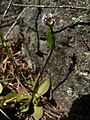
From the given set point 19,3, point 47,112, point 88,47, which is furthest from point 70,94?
point 19,3

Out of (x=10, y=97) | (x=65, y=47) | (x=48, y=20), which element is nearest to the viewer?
(x=48, y=20)

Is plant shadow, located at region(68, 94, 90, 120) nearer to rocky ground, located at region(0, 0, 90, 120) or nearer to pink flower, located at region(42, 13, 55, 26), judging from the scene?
rocky ground, located at region(0, 0, 90, 120)

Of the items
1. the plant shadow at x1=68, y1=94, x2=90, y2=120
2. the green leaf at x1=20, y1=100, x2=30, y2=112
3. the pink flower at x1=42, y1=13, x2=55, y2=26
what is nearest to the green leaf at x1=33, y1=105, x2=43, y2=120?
the green leaf at x1=20, y1=100, x2=30, y2=112

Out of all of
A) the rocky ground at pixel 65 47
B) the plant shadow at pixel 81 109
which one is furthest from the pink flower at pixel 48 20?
the plant shadow at pixel 81 109

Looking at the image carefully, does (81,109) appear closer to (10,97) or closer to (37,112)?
(37,112)

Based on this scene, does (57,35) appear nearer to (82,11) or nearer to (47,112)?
(82,11)

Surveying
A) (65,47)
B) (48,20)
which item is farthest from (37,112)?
(48,20)

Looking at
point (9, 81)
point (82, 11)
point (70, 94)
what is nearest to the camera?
point (82, 11)

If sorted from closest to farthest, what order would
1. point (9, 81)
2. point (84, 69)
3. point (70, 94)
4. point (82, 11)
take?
point (82, 11), point (84, 69), point (70, 94), point (9, 81)
